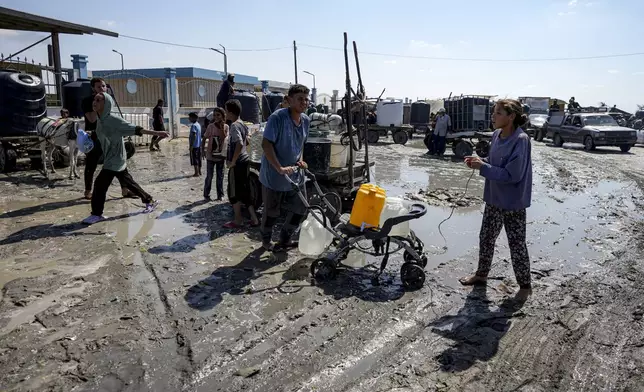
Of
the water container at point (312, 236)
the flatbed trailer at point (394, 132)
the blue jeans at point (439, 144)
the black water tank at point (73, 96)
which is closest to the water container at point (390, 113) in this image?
the flatbed trailer at point (394, 132)

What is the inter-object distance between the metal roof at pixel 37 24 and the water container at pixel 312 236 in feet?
42.5

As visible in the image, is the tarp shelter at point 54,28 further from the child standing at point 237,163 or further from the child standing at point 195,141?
the child standing at point 237,163

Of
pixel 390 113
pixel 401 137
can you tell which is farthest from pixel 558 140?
pixel 390 113

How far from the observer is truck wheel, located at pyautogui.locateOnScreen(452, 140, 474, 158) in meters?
16.8

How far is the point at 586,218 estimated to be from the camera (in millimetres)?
7785

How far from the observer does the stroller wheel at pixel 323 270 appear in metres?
4.60

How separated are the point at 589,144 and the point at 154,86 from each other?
23404 millimetres

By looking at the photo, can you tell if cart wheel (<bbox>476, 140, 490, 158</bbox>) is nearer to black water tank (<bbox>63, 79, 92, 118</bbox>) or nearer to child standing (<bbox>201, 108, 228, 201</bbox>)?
child standing (<bbox>201, 108, 228, 201</bbox>)

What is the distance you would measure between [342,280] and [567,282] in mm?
2371

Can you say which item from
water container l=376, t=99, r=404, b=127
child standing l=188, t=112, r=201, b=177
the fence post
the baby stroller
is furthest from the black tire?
the baby stroller

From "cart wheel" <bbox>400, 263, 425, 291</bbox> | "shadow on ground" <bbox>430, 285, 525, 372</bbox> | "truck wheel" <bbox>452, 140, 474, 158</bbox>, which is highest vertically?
"truck wheel" <bbox>452, 140, 474, 158</bbox>

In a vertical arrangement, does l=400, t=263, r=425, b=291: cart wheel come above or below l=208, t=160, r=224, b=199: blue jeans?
below

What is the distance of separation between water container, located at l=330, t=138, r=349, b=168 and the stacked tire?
8144mm

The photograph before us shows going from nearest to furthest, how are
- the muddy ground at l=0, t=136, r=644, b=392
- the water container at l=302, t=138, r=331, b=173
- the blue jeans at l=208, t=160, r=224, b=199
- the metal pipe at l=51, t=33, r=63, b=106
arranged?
the muddy ground at l=0, t=136, r=644, b=392 → the water container at l=302, t=138, r=331, b=173 → the blue jeans at l=208, t=160, r=224, b=199 → the metal pipe at l=51, t=33, r=63, b=106
